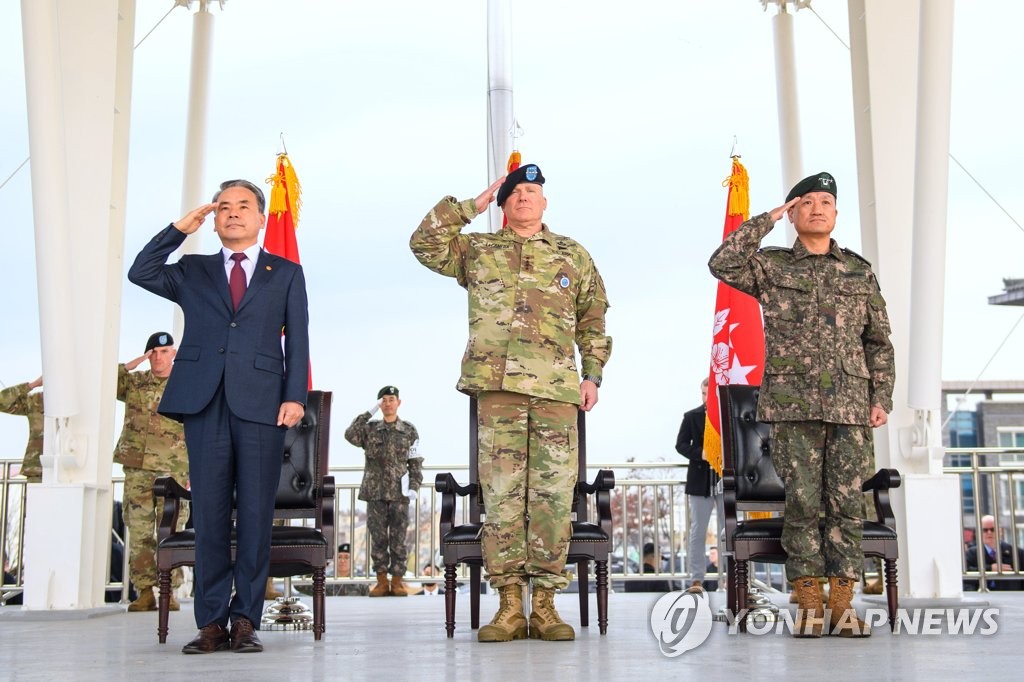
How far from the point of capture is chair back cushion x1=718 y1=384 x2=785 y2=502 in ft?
16.7

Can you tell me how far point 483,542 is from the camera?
4234mm

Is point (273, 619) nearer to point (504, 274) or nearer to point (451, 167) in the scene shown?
point (504, 274)

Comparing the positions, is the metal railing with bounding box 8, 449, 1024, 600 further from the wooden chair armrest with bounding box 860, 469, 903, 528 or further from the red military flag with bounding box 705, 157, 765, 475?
the wooden chair armrest with bounding box 860, 469, 903, 528

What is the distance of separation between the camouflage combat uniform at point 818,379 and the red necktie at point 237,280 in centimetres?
184

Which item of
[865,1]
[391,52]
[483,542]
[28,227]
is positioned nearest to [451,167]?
[391,52]

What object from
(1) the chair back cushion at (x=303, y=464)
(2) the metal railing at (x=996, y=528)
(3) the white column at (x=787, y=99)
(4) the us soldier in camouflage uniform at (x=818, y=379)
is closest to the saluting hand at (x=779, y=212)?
(4) the us soldier in camouflage uniform at (x=818, y=379)

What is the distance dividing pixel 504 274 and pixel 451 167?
54.8ft

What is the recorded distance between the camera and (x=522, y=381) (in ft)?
13.8

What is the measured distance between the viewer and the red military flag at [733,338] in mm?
7938

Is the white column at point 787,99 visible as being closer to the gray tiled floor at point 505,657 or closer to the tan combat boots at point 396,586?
the gray tiled floor at point 505,657

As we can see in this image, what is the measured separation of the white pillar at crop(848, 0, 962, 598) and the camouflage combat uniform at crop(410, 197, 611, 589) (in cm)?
238

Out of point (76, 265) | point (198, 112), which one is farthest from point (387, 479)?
point (76, 265)

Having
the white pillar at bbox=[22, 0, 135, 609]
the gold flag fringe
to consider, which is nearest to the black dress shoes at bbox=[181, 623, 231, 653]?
the white pillar at bbox=[22, 0, 135, 609]

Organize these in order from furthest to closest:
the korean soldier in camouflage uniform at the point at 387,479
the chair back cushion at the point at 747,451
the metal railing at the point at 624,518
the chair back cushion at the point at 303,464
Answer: the korean soldier in camouflage uniform at the point at 387,479 < the metal railing at the point at 624,518 < the chair back cushion at the point at 747,451 < the chair back cushion at the point at 303,464
